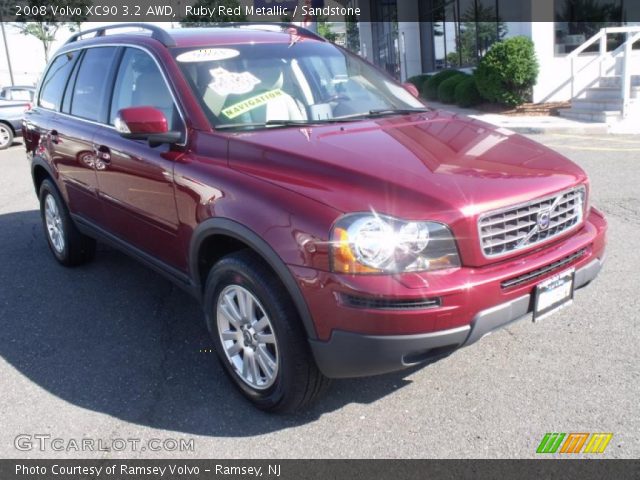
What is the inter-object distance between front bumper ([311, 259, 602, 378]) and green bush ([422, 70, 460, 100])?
16.7m

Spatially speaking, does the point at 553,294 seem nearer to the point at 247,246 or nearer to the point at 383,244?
the point at 383,244

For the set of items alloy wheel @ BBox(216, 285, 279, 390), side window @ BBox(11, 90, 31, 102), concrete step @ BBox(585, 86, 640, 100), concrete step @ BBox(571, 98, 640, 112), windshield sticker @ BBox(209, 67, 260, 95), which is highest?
side window @ BBox(11, 90, 31, 102)

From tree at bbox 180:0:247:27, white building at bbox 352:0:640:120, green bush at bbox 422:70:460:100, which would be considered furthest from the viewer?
tree at bbox 180:0:247:27

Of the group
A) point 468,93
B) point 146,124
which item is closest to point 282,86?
point 146,124

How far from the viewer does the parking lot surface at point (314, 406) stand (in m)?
2.93

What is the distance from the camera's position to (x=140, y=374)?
3658 mm

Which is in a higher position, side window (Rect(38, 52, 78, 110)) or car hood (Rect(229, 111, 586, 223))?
side window (Rect(38, 52, 78, 110))

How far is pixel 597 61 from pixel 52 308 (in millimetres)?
13271

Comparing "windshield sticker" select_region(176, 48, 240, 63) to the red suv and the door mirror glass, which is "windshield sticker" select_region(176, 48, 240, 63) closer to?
the red suv

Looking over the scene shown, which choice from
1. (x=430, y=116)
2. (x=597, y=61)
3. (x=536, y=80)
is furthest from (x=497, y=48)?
(x=430, y=116)

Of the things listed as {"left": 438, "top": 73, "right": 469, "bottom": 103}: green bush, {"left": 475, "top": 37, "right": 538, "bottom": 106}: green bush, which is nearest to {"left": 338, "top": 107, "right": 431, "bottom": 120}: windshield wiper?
{"left": 475, "top": 37, "right": 538, "bottom": 106}: green bush

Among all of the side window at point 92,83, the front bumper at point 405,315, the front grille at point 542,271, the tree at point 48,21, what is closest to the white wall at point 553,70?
the side window at point 92,83

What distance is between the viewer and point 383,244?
2.59 m

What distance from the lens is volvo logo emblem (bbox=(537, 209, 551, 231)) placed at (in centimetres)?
293
